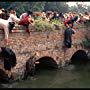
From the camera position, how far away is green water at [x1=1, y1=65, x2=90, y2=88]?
1471 cm

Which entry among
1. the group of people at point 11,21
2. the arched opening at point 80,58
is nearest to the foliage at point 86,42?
the arched opening at point 80,58

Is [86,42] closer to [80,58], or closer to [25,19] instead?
[80,58]

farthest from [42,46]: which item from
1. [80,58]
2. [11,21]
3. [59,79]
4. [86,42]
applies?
[80,58]

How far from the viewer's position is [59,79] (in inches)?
634

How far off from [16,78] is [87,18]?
25.3 ft

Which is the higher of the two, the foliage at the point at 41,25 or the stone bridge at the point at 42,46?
the foliage at the point at 41,25

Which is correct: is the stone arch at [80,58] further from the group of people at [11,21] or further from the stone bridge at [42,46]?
the group of people at [11,21]

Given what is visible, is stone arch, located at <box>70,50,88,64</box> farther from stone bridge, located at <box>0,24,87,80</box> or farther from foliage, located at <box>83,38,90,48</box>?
stone bridge, located at <box>0,24,87,80</box>

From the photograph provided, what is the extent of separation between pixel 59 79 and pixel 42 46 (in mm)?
2114

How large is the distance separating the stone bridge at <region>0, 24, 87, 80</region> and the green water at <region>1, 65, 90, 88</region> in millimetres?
753

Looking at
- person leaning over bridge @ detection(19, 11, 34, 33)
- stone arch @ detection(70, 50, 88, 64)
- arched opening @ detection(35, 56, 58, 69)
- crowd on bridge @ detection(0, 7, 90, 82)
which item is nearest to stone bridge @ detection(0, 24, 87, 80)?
arched opening @ detection(35, 56, 58, 69)

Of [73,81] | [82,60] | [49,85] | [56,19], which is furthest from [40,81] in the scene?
[82,60]

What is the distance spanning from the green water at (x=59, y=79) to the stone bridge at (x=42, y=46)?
2.47 ft

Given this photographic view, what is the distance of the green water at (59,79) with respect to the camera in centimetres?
1471
